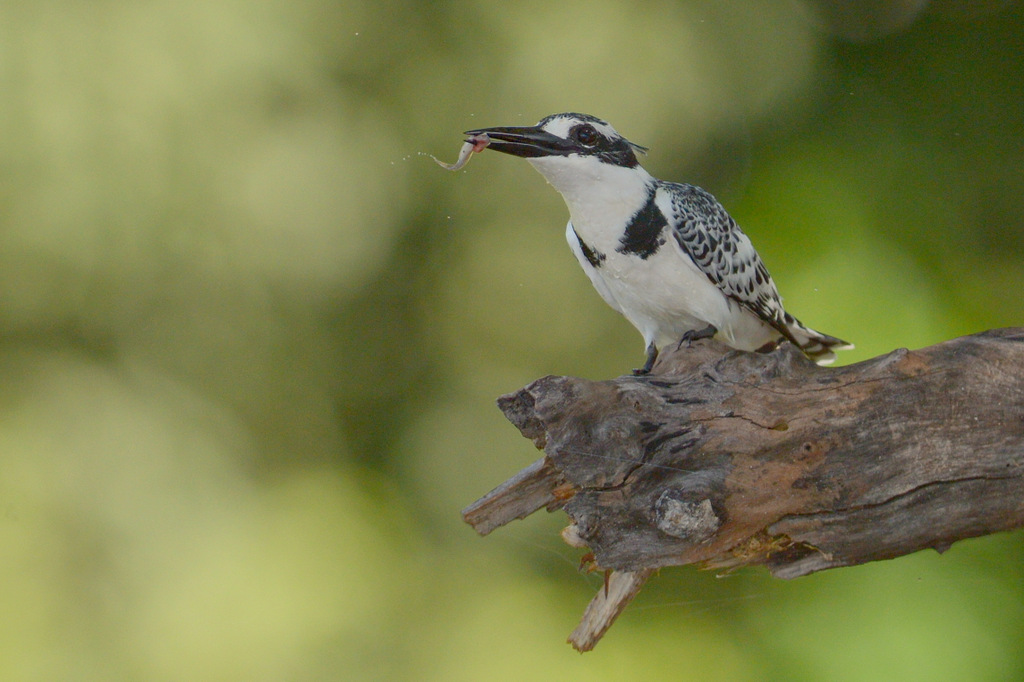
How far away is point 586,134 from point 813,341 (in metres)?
0.71

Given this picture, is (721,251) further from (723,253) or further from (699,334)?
(699,334)

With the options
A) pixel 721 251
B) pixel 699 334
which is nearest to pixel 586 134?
pixel 721 251

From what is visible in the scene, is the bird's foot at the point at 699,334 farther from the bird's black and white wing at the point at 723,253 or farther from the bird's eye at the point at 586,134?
the bird's eye at the point at 586,134

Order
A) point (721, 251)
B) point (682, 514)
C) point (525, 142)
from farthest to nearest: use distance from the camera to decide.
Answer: point (721, 251) < point (525, 142) < point (682, 514)

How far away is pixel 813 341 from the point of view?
1.94m

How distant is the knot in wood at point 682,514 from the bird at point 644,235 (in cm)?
45

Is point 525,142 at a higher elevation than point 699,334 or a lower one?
higher

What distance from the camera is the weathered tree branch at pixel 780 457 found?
4.58 feet

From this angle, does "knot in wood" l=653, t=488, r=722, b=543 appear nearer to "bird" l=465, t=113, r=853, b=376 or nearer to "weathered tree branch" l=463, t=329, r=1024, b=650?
"weathered tree branch" l=463, t=329, r=1024, b=650

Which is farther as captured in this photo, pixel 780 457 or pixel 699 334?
pixel 699 334

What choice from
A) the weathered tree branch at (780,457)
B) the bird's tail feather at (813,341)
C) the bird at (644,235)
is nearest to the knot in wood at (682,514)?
the weathered tree branch at (780,457)

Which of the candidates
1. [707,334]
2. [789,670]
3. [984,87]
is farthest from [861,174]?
[789,670]

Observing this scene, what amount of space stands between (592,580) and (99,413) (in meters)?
1.59

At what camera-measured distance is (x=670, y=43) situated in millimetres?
2779
